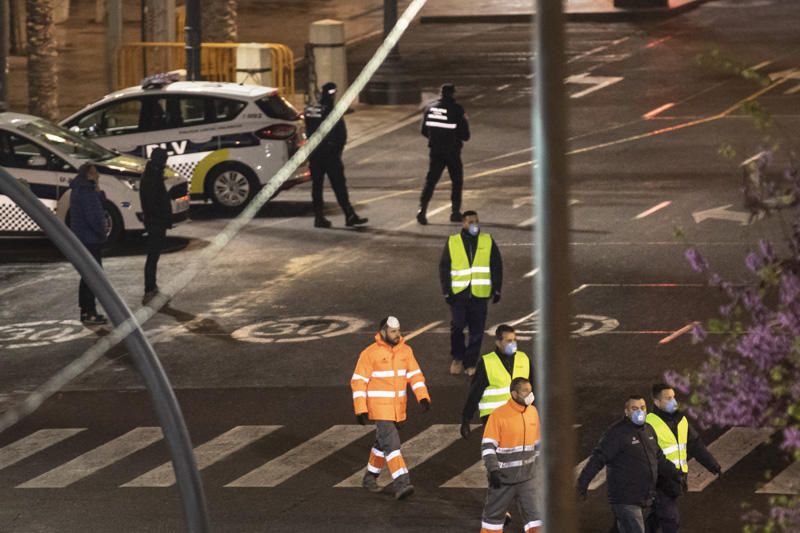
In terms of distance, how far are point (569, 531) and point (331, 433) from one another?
8.61 metres

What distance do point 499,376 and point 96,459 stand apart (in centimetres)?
366

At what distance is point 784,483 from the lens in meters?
13.2

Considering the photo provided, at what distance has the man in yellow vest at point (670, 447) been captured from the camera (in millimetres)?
11727

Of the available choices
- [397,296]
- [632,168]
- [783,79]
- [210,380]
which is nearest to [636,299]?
[397,296]

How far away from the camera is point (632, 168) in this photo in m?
27.1

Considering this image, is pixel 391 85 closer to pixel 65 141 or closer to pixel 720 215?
pixel 65 141

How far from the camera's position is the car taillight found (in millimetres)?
24969

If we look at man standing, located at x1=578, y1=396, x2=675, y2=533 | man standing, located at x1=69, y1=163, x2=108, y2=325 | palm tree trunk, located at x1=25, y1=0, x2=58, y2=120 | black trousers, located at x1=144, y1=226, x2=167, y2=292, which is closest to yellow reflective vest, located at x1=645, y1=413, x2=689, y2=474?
man standing, located at x1=578, y1=396, x2=675, y2=533

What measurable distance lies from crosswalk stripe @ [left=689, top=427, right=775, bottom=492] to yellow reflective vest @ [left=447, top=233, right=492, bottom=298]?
274 cm

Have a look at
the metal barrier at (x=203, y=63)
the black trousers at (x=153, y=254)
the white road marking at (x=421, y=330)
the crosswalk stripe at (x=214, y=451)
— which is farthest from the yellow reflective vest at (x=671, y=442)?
the metal barrier at (x=203, y=63)

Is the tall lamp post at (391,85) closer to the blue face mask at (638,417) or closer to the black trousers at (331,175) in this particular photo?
the black trousers at (331,175)

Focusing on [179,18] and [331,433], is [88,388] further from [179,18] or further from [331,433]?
[179,18]

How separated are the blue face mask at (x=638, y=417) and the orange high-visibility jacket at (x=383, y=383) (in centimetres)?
211

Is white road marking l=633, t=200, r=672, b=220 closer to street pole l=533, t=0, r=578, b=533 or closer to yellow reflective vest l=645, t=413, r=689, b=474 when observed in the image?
yellow reflective vest l=645, t=413, r=689, b=474
